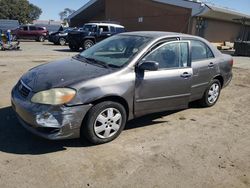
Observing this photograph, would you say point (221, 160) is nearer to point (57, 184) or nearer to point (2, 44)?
point (57, 184)

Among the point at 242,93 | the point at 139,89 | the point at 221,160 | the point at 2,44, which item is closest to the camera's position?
the point at 221,160

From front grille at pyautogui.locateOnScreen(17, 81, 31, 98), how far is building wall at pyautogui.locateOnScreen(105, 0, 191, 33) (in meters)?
22.0

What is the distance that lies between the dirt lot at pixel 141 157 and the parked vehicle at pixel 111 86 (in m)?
0.30

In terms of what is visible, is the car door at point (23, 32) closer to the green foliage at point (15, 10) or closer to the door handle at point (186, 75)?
the door handle at point (186, 75)

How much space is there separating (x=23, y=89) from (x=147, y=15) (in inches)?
1003

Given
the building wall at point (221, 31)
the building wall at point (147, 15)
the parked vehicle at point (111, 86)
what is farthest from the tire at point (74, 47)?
the parked vehicle at point (111, 86)

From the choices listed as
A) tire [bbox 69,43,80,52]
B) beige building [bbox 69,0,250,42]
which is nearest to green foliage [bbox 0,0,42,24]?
beige building [bbox 69,0,250,42]

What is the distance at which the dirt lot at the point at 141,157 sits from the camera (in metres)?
3.22

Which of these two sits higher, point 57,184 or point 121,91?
point 121,91

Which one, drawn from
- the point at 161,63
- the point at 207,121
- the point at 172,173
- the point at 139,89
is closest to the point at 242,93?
the point at 207,121

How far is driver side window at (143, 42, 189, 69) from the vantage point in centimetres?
461

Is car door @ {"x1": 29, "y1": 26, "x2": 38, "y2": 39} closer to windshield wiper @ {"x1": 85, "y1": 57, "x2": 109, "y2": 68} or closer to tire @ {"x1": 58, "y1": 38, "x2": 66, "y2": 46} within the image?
tire @ {"x1": 58, "y1": 38, "x2": 66, "y2": 46}

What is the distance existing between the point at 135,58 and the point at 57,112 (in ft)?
4.87

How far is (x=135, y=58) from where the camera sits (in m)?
4.32
